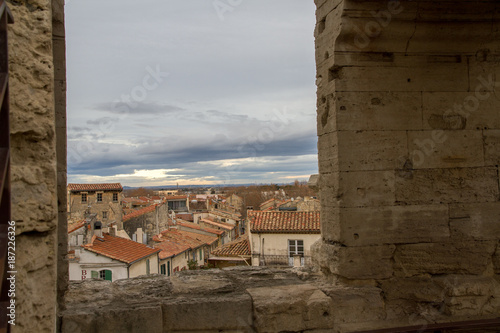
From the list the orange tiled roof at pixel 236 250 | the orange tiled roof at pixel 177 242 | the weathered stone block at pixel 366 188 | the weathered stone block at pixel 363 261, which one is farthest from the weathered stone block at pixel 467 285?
the orange tiled roof at pixel 177 242

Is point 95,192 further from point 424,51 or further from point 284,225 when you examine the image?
point 424,51

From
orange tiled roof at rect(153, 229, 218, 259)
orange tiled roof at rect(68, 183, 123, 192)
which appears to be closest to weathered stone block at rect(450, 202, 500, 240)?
orange tiled roof at rect(153, 229, 218, 259)

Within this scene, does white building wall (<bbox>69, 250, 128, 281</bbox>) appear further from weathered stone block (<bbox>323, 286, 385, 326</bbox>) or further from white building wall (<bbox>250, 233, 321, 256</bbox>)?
weathered stone block (<bbox>323, 286, 385, 326</bbox>)

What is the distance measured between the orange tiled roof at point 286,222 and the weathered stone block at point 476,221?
36.6 ft

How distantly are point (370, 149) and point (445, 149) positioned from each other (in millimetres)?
807

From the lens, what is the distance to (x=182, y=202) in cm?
6275

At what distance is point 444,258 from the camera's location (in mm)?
3953

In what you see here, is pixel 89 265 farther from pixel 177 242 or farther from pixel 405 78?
pixel 405 78

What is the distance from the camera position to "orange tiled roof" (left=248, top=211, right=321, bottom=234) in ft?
50.4

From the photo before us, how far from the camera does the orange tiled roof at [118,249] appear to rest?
13023 mm

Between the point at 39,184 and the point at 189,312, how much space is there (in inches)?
71.4

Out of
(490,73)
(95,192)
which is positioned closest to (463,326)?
(490,73)

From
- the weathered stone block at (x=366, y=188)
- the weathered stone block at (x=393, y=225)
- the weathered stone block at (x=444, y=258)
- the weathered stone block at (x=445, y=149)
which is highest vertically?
the weathered stone block at (x=445, y=149)

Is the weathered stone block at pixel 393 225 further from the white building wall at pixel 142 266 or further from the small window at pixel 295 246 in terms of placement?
the small window at pixel 295 246
